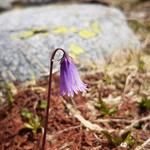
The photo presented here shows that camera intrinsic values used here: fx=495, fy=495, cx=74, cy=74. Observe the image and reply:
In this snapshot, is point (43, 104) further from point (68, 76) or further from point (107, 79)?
point (68, 76)

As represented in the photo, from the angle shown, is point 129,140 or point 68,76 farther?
point 129,140

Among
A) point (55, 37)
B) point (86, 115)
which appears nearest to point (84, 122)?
point (86, 115)

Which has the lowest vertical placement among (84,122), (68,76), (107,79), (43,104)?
(84,122)

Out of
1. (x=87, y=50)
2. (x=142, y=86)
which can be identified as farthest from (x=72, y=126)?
(x=87, y=50)

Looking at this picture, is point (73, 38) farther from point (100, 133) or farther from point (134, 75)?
point (100, 133)

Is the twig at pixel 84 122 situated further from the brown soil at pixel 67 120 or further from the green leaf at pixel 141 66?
the green leaf at pixel 141 66

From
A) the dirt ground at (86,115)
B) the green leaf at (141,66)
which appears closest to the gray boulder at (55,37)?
the dirt ground at (86,115)

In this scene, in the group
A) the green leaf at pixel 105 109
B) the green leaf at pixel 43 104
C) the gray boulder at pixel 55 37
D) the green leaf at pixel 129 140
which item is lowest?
the green leaf at pixel 129 140

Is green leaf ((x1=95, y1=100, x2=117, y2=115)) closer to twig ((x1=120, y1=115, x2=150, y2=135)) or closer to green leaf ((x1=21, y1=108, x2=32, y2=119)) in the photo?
twig ((x1=120, y1=115, x2=150, y2=135))
